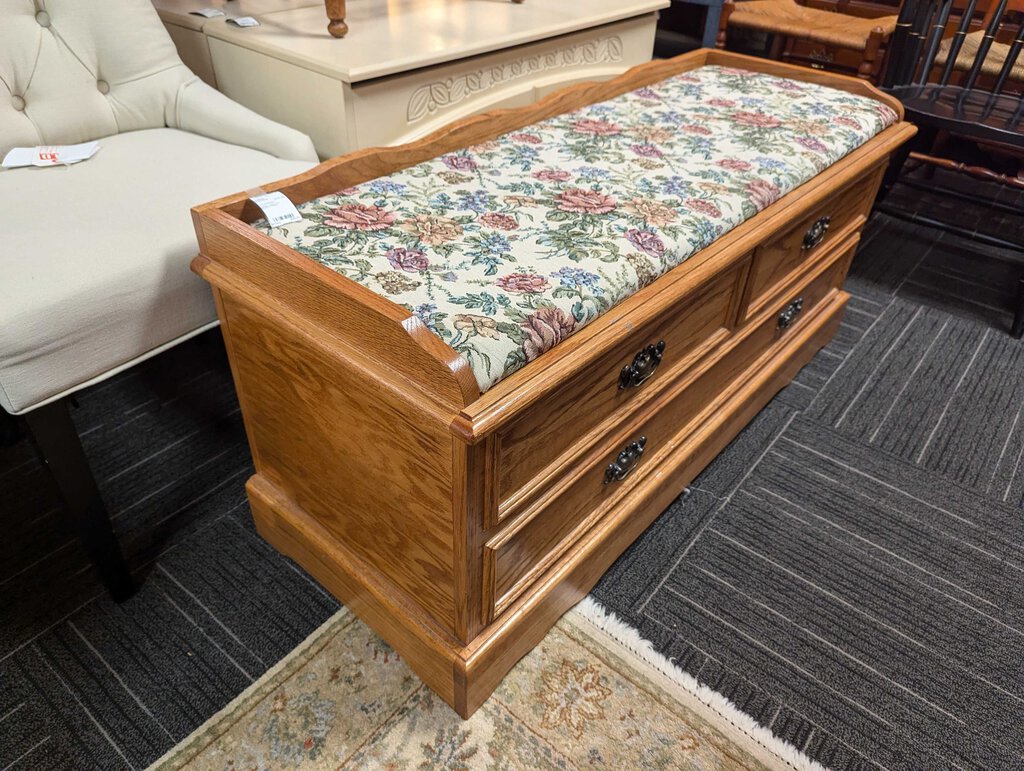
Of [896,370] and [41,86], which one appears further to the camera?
[896,370]

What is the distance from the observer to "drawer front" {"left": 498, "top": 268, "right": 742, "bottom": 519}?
87cm

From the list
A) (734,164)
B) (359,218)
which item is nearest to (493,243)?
(359,218)

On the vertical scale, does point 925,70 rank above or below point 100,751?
above

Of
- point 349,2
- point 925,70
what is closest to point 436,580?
point 349,2

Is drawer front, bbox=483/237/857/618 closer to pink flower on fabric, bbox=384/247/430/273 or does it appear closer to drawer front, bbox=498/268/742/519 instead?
drawer front, bbox=498/268/742/519

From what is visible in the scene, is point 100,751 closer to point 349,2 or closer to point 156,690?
point 156,690

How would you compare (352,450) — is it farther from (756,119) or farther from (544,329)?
(756,119)

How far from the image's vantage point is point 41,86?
134 centimetres

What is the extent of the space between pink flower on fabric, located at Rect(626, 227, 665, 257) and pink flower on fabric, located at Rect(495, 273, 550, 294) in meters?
0.18

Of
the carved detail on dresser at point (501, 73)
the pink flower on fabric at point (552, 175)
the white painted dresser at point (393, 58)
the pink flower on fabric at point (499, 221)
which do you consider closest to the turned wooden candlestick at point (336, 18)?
the white painted dresser at point (393, 58)

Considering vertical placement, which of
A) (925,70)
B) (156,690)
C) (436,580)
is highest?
(925,70)

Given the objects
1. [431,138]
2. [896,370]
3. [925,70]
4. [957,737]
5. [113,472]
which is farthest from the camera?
[925,70]

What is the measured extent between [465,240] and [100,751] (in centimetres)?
86

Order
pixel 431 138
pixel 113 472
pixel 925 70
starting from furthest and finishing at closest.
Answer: pixel 925 70 → pixel 113 472 → pixel 431 138
